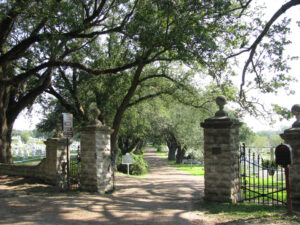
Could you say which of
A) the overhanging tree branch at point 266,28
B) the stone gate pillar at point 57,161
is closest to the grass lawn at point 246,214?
the stone gate pillar at point 57,161

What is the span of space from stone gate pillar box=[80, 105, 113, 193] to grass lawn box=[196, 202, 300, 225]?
3.69m

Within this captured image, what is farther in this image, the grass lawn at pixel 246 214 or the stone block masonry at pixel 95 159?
the stone block masonry at pixel 95 159

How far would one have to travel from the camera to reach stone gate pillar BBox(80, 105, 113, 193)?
9688 millimetres

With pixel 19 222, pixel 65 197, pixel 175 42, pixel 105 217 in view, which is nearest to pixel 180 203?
pixel 105 217

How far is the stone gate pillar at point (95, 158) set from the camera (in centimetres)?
969

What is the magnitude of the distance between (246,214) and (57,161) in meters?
7.09

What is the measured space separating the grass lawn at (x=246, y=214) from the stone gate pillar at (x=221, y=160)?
36cm

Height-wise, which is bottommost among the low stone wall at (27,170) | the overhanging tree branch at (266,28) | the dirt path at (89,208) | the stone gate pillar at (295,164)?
the dirt path at (89,208)

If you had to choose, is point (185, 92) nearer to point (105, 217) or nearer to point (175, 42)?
point (175, 42)

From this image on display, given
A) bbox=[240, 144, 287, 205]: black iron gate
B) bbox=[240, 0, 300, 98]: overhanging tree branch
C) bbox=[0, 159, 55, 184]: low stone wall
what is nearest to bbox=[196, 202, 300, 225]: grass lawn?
bbox=[240, 144, 287, 205]: black iron gate

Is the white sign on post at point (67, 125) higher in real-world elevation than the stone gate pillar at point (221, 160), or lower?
higher

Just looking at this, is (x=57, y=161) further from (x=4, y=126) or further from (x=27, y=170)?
(x=4, y=126)

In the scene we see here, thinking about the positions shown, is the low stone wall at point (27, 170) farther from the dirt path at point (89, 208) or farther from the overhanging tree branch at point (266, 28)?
the overhanging tree branch at point (266, 28)

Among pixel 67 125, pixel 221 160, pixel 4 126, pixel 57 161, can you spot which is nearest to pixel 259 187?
pixel 221 160
